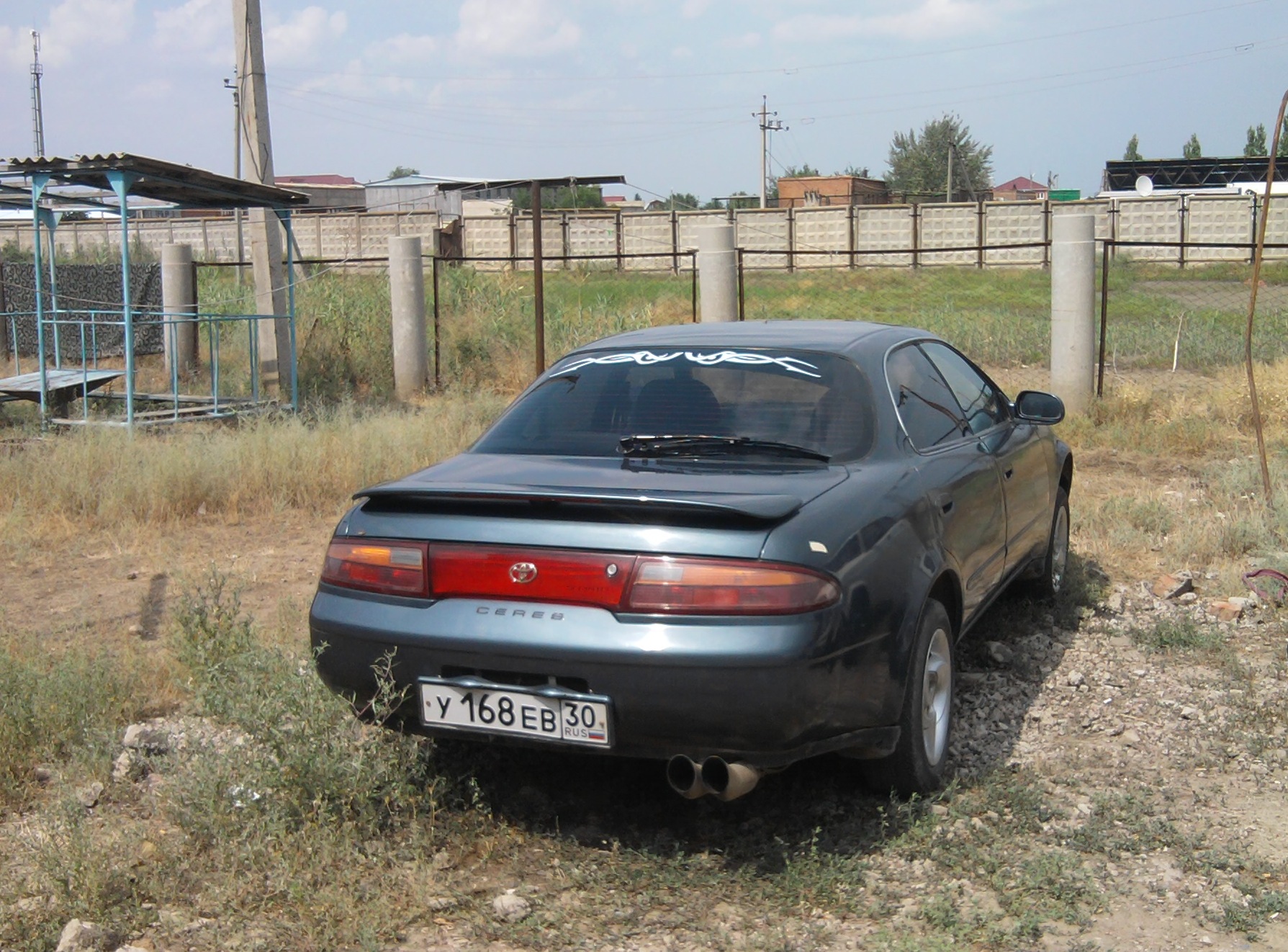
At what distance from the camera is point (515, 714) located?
3363mm

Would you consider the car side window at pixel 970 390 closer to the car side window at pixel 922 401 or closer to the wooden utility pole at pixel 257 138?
the car side window at pixel 922 401

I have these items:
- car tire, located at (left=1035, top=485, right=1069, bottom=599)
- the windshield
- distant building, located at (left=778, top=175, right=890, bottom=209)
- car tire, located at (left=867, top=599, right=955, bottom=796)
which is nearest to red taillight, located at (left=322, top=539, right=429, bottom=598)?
the windshield

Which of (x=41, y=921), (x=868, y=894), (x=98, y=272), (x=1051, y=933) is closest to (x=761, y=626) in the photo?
(x=868, y=894)

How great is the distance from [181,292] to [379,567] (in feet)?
47.7

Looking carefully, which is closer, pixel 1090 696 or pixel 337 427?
pixel 1090 696

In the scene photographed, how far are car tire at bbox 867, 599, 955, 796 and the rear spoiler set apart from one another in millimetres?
671

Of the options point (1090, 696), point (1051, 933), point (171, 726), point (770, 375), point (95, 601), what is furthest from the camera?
point (95, 601)

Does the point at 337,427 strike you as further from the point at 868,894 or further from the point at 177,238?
the point at 177,238

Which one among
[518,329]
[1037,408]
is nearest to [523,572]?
[1037,408]

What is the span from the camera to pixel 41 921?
3.20m

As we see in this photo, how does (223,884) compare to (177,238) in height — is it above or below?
below

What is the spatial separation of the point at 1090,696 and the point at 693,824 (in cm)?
197

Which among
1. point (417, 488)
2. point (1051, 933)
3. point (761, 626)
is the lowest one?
point (1051, 933)

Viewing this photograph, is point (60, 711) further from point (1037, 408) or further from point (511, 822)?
point (1037, 408)
